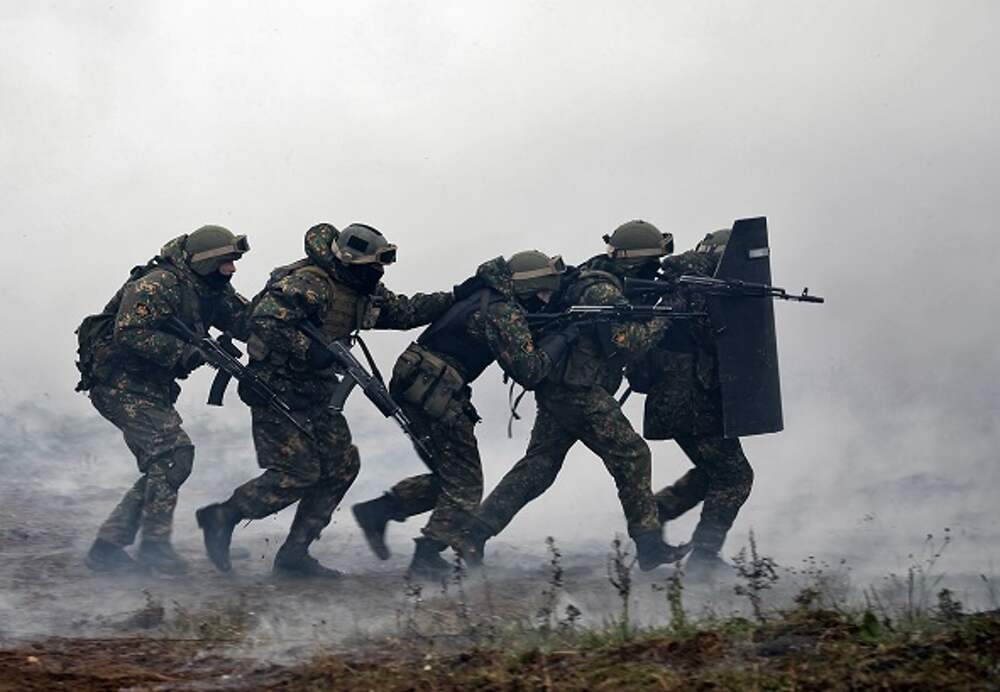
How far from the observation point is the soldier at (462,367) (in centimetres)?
809

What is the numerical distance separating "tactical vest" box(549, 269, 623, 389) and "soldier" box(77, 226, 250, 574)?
1869 mm

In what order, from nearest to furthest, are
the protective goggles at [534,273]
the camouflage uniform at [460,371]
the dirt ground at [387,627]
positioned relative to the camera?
the dirt ground at [387,627] → the camouflage uniform at [460,371] → the protective goggles at [534,273]

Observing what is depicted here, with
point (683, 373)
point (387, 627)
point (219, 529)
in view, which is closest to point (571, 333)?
point (683, 373)

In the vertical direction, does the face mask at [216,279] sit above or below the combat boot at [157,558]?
above

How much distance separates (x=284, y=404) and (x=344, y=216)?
9.23 m

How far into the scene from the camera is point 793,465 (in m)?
11.1

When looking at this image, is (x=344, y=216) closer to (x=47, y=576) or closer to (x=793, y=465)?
(x=793, y=465)

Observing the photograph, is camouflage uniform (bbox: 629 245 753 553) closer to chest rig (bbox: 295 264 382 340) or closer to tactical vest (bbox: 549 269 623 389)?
tactical vest (bbox: 549 269 623 389)

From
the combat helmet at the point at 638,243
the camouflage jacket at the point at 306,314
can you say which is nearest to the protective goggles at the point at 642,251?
the combat helmet at the point at 638,243

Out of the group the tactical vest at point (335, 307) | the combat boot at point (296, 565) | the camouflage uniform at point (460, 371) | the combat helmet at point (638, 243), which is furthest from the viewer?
the combat helmet at point (638, 243)

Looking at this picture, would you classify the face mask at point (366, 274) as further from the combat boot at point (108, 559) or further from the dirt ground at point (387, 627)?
the combat boot at point (108, 559)

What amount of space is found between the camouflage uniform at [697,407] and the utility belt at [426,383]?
127 cm

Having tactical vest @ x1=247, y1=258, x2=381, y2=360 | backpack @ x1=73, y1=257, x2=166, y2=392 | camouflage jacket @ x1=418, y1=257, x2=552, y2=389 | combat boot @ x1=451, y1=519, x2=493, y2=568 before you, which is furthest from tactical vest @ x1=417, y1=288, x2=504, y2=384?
backpack @ x1=73, y1=257, x2=166, y2=392

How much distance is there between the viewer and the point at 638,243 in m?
8.62
